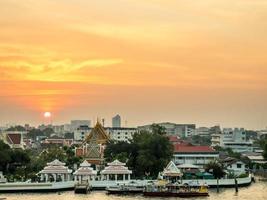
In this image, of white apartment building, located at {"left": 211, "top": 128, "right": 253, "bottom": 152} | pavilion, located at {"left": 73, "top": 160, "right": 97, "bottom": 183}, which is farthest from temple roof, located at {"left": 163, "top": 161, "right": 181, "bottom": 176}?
white apartment building, located at {"left": 211, "top": 128, "right": 253, "bottom": 152}

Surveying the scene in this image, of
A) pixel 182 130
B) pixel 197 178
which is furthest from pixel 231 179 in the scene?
pixel 182 130

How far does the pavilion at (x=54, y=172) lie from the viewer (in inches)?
1923

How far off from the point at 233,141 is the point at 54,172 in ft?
233

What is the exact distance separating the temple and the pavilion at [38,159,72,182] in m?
8.31

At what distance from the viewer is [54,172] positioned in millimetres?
48844

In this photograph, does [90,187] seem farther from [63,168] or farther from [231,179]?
[231,179]

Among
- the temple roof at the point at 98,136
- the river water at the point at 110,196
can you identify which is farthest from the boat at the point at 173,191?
the temple roof at the point at 98,136

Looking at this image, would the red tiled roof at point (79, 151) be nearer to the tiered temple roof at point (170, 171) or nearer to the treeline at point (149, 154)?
the treeline at point (149, 154)

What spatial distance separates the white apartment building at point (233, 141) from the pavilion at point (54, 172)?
192ft

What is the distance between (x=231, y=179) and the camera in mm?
49594

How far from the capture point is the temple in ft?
193

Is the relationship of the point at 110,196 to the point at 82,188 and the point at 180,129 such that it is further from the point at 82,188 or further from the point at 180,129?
the point at 180,129

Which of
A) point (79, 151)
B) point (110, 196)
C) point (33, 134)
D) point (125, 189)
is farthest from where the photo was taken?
point (33, 134)

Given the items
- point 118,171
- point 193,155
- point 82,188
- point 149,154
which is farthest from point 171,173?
point 193,155
